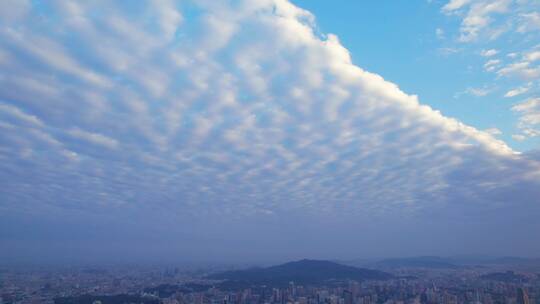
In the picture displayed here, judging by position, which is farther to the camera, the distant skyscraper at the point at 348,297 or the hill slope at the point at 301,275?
the hill slope at the point at 301,275

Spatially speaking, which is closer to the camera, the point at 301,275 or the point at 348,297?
the point at 348,297

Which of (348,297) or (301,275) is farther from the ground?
(301,275)

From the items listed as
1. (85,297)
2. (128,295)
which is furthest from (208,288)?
(85,297)

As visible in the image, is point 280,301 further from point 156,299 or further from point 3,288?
point 3,288

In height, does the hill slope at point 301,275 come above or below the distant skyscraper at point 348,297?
above

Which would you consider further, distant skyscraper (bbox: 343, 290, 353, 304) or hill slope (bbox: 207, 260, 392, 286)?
hill slope (bbox: 207, 260, 392, 286)

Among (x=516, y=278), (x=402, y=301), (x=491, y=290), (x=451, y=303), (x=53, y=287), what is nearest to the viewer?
(x=451, y=303)

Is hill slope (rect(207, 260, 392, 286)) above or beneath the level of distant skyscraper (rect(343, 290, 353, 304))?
above

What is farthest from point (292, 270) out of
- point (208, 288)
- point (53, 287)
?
point (53, 287)

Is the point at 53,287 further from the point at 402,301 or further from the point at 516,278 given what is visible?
the point at 516,278

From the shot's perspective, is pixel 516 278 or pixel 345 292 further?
pixel 516 278

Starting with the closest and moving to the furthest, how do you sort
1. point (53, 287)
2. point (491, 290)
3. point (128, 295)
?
point (128, 295) < point (491, 290) < point (53, 287)
